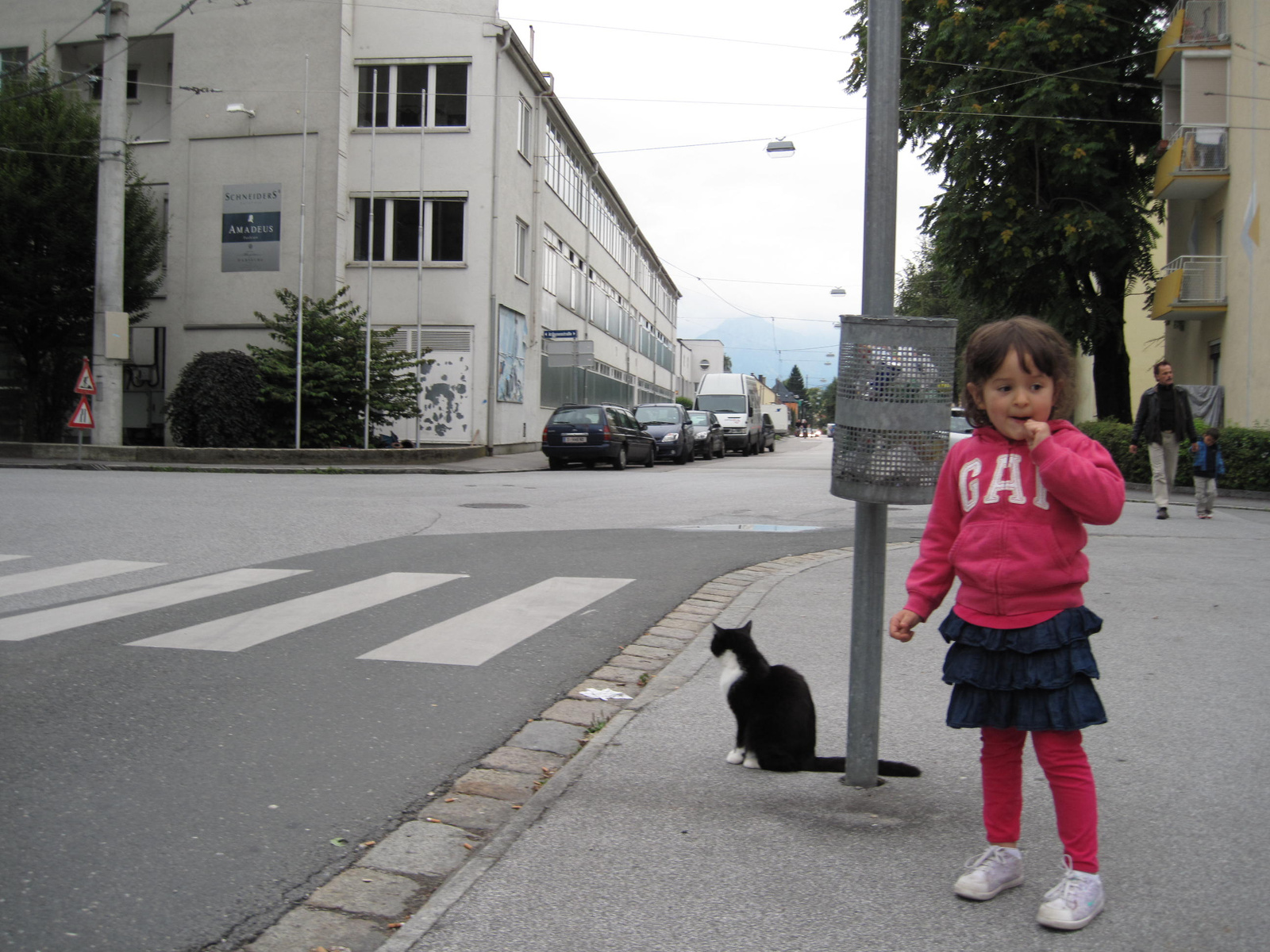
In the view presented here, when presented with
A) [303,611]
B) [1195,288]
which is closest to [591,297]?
[1195,288]

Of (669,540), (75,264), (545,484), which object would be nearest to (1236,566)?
(669,540)

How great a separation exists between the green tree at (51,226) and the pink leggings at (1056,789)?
89.3ft

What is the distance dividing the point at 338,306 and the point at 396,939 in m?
24.0

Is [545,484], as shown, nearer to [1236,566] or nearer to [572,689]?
[1236,566]

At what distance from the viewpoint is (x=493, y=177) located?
2872cm

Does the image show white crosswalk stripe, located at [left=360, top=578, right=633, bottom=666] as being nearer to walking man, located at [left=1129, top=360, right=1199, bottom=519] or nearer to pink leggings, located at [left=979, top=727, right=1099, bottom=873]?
pink leggings, located at [left=979, top=727, right=1099, bottom=873]

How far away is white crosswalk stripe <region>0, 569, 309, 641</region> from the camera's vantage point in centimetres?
621

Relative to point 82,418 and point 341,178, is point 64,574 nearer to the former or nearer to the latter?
point 82,418

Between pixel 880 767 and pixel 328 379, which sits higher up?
pixel 328 379

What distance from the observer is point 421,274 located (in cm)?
2811

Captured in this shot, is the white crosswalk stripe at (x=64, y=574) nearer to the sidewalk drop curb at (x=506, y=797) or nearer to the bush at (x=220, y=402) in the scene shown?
the sidewalk drop curb at (x=506, y=797)

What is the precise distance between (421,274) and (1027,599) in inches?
1048

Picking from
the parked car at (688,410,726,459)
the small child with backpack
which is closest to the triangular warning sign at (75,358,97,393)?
the parked car at (688,410,726,459)

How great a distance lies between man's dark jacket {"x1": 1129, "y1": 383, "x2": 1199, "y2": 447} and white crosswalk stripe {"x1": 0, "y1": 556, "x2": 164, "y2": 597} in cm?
1126
